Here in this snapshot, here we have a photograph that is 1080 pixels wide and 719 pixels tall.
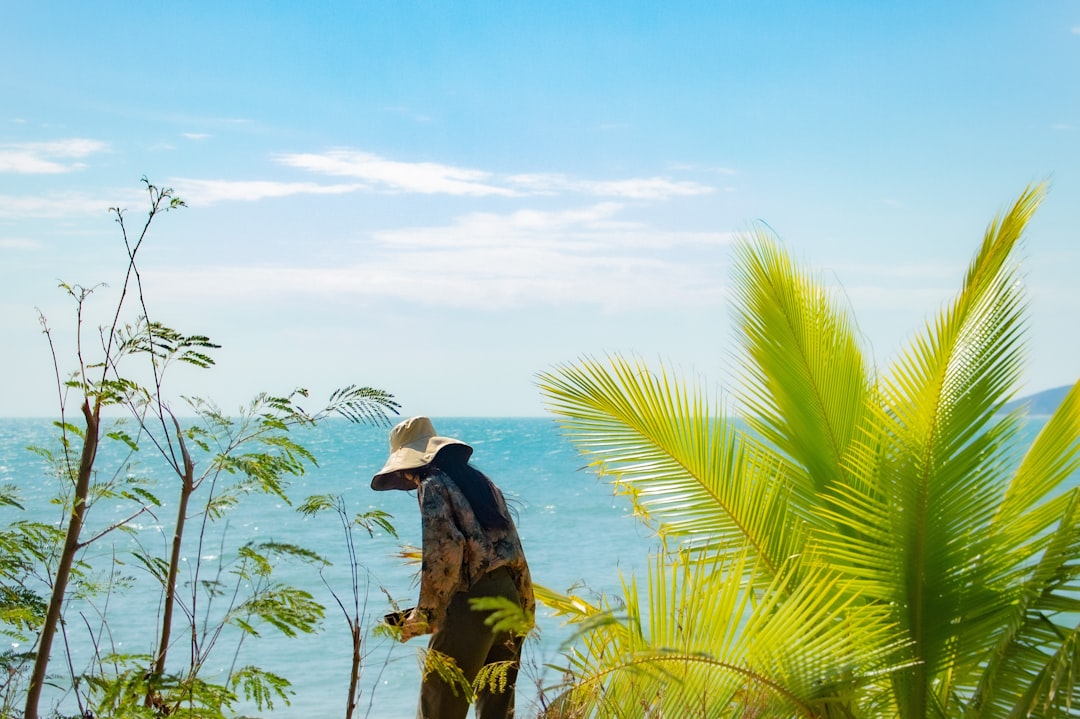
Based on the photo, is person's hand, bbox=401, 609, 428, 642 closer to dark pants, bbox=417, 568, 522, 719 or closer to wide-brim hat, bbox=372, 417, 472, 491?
dark pants, bbox=417, 568, 522, 719

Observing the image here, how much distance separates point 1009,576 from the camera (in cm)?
426

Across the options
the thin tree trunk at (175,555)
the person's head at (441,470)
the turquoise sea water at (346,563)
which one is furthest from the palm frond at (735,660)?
the thin tree trunk at (175,555)

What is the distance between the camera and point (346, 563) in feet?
65.0

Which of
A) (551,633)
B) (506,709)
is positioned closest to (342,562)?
(551,633)

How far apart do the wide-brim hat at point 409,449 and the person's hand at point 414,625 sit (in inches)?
22.7

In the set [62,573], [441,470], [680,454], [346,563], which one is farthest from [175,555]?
[346,563]

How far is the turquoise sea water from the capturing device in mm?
9952

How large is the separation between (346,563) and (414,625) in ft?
52.3

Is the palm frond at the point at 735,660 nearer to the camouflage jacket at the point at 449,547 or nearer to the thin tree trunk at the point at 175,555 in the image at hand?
the camouflage jacket at the point at 449,547

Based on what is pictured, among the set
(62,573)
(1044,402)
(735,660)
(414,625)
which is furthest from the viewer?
(1044,402)

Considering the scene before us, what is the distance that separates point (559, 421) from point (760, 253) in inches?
50.6

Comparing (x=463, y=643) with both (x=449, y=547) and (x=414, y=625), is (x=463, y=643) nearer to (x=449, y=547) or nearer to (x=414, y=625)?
(x=414, y=625)

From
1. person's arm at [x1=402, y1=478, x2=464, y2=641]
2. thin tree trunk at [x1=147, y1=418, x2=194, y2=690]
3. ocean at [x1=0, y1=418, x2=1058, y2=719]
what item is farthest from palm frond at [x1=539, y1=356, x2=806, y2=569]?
thin tree trunk at [x1=147, y1=418, x2=194, y2=690]

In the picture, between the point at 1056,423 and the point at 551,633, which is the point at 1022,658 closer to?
the point at 1056,423
